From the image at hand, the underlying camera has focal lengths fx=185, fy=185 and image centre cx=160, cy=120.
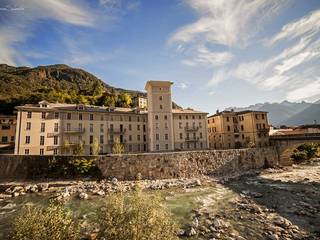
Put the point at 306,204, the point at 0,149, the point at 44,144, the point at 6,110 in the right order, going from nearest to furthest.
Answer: the point at 306,204 → the point at 44,144 → the point at 0,149 → the point at 6,110

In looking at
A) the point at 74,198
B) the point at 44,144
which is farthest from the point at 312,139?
the point at 44,144

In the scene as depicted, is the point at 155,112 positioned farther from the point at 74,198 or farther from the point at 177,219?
the point at 177,219

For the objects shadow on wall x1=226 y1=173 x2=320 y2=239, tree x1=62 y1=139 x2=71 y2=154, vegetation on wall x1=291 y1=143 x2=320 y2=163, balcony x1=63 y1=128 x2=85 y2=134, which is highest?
balcony x1=63 y1=128 x2=85 y2=134

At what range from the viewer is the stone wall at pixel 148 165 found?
3011 centimetres

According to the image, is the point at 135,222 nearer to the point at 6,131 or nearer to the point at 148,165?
the point at 148,165

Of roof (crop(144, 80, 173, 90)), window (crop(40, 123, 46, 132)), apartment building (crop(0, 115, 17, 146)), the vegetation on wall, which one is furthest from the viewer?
the vegetation on wall

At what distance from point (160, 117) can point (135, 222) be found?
124 ft

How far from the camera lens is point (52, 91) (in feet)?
231

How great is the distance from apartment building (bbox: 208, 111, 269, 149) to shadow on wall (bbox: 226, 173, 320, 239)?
19039 millimetres

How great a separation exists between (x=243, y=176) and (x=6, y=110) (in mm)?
72682

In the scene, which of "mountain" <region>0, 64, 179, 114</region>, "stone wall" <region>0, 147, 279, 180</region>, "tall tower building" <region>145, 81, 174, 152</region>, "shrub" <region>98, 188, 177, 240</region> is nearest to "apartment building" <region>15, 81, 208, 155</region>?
"tall tower building" <region>145, 81, 174, 152</region>

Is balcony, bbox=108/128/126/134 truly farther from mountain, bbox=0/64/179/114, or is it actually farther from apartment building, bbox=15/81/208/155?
mountain, bbox=0/64/179/114

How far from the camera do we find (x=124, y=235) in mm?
7266

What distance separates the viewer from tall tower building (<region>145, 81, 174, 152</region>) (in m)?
44.3
